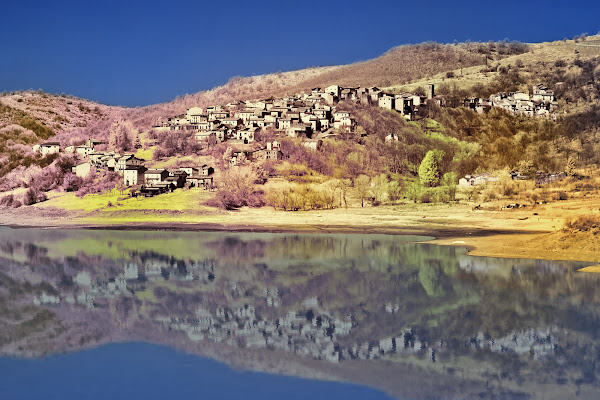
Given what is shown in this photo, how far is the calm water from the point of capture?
8.90 m

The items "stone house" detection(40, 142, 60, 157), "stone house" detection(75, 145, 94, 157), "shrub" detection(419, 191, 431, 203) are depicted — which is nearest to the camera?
"shrub" detection(419, 191, 431, 203)

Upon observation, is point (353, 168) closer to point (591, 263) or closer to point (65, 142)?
point (591, 263)

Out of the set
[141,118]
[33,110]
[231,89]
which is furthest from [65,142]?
[231,89]

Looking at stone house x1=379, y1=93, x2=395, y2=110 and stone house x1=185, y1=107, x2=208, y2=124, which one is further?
stone house x1=185, y1=107, x2=208, y2=124

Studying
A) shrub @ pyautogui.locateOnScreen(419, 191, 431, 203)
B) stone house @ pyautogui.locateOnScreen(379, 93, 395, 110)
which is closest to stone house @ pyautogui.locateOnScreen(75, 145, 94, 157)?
stone house @ pyautogui.locateOnScreen(379, 93, 395, 110)

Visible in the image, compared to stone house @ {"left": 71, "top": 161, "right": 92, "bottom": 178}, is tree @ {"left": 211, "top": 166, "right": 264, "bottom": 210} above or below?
below

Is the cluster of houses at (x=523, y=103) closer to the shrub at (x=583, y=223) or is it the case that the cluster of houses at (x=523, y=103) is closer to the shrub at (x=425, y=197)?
the shrub at (x=425, y=197)

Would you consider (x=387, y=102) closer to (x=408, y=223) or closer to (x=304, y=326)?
(x=408, y=223)

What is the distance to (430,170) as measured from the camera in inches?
1433

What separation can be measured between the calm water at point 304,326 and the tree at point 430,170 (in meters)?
15.9

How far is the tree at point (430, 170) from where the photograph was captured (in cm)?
3616

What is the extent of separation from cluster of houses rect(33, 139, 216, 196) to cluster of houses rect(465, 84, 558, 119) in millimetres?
19671

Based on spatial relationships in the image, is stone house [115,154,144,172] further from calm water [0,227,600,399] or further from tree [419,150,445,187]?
calm water [0,227,600,399]

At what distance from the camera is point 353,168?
37250mm
